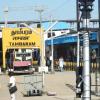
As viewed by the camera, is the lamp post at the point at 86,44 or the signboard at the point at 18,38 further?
the signboard at the point at 18,38

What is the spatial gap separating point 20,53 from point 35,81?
25637 mm

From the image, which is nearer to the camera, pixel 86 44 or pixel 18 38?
pixel 86 44

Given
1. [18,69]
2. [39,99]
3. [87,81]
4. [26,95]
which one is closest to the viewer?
[87,81]

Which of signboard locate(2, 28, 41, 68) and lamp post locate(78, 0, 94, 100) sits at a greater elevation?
signboard locate(2, 28, 41, 68)

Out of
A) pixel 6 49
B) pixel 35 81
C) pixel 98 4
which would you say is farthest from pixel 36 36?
pixel 98 4

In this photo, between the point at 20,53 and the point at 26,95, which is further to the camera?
the point at 20,53

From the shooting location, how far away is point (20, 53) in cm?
5409

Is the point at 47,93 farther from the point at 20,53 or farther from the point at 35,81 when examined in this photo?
the point at 20,53

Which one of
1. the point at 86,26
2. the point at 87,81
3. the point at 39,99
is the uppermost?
the point at 86,26

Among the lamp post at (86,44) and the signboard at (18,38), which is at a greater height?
the signboard at (18,38)

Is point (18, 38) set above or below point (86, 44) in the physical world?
above

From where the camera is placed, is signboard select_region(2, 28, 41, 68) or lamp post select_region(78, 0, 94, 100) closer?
lamp post select_region(78, 0, 94, 100)

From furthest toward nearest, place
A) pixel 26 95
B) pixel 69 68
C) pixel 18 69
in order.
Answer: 1. pixel 69 68
2. pixel 18 69
3. pixel 26 95

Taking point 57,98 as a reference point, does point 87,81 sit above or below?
above
